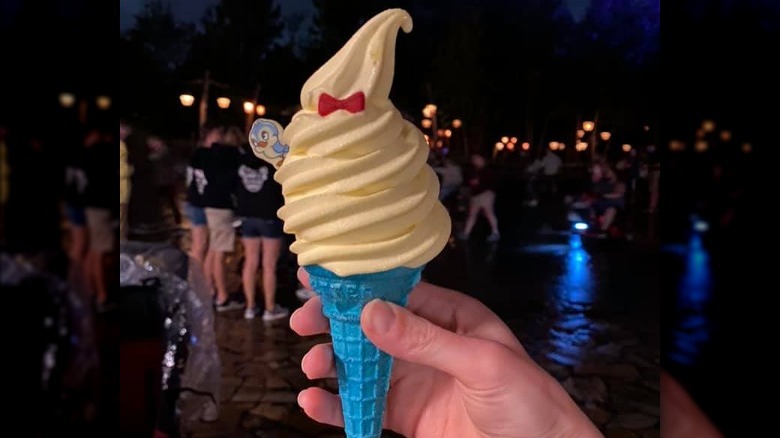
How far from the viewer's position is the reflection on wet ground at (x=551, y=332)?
12.2 feet

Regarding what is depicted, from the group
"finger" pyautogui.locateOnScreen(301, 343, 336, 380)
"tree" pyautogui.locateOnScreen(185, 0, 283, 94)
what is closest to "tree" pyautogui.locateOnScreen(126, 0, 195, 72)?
"tree" pyautogui.locateOnScreen(185, 0, 283, 94)

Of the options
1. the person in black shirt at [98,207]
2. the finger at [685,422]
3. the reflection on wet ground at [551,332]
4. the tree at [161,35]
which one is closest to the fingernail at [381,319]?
the finger at [685,422]

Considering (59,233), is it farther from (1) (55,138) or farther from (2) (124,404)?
(2) (124,404)

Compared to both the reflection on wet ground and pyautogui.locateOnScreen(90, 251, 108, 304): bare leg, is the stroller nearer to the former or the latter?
pyautogui.locateOnScreen(90, 251, 108, 304): bare leg

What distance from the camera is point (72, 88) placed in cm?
303

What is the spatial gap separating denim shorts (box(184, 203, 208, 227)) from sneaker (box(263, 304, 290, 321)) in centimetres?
74

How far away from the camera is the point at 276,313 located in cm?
462

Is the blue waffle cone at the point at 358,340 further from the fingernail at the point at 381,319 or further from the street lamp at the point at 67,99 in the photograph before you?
the street lamp at the point at 67,99

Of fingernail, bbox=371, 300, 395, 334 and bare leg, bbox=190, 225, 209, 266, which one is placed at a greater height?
fingernail, bbox=371, 300, 395, 334

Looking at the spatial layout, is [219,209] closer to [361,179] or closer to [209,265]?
[209,265]

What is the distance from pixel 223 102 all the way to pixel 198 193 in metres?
0.64

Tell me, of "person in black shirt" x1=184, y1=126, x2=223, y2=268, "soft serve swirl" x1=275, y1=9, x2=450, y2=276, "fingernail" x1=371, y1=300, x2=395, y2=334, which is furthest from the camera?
"person in black shirt" x1=184, y1=126, x2=223, y2=268

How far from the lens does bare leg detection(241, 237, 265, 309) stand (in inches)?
174

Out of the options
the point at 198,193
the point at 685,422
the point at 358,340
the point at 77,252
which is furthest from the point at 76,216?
the point at 685,422
